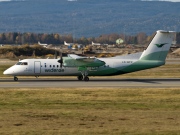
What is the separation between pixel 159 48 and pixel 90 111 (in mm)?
25001

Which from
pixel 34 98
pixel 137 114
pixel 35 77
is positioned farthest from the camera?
pixel 35 77

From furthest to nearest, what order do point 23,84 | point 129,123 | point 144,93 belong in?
point 23,84 → point 144,93 → point 129,123

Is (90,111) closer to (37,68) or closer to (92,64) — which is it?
(37,68)

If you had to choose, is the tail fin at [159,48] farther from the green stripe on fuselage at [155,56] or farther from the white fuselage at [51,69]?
the white fuselage at [51,69]

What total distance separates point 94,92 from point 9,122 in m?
16.1

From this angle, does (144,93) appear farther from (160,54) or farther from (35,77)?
(35,77)

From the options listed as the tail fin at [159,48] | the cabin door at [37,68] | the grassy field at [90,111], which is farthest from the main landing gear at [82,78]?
the grassy field at [90,111]

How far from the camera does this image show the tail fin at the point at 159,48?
55062mm

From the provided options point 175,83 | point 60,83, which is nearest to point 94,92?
point 60,83

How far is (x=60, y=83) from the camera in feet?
166

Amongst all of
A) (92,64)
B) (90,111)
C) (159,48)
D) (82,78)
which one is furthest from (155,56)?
(90,111)

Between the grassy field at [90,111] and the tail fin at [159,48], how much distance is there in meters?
10.4

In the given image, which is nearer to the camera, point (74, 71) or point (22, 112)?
point (22, 112)

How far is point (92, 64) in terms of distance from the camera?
54.4 metres
